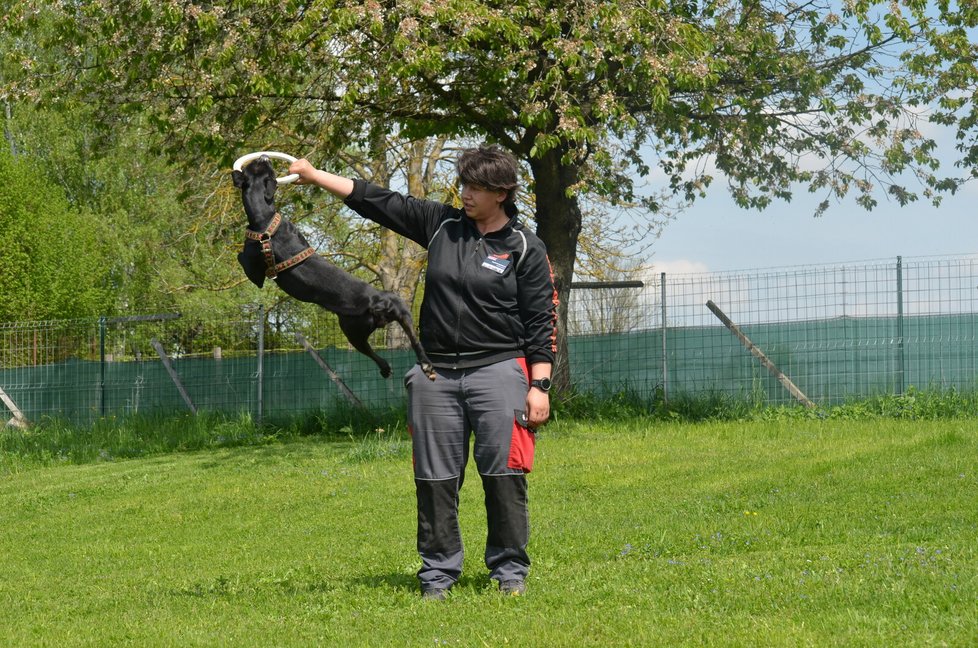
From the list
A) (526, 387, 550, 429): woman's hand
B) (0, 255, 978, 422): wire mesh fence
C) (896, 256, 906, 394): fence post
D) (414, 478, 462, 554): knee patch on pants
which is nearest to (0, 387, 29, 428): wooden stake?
(0, 255, 978, 422): wire mesh fence

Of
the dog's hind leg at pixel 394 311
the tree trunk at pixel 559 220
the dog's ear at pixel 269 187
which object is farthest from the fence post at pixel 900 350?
the dog's ear at pixel 269 187

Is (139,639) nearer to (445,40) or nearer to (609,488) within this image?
(609,488)

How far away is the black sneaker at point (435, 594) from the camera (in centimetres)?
536

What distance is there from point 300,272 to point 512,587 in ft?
5.99

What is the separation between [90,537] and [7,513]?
2.15 metres

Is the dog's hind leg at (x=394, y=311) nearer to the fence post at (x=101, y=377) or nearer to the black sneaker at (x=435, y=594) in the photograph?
the black sneaker at (x=435, y=594)

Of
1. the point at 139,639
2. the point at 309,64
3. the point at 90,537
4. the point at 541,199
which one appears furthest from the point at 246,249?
the point at 541,199

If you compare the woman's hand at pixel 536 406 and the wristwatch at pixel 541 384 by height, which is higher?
the wristwatch at pixel 541 384

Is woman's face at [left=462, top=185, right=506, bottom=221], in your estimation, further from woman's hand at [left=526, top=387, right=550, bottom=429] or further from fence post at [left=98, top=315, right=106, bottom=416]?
fence post at [left=98, top=315, right=106, bottom=416]

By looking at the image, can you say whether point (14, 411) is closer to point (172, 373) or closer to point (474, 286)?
point (172, 373)

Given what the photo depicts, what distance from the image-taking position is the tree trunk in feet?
50.9

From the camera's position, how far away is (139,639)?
5.11m

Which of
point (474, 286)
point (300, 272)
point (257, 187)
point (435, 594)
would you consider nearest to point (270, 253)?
point (300, 272)

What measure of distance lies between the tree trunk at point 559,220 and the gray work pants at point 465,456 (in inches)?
395
